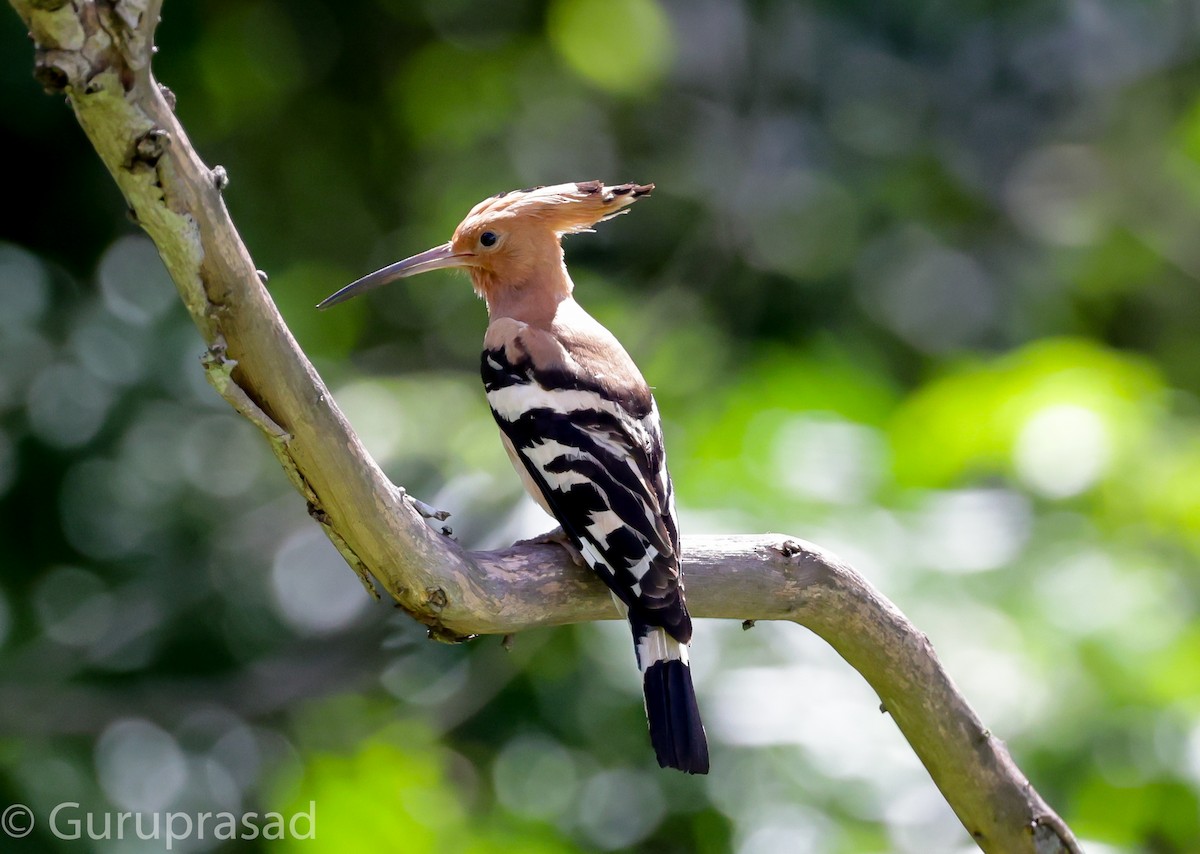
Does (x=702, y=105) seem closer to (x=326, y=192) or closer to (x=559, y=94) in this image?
(x=559, y=94)

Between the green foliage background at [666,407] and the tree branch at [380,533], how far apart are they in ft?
1.90

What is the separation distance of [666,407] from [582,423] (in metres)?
1.23

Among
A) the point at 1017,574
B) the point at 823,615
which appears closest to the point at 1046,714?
the point at 1017,574

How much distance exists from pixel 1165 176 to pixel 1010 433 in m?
2.82

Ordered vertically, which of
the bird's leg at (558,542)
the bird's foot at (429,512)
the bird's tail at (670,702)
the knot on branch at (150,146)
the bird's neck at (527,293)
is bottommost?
the bird's tail at (670,702)

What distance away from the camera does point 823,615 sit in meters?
1.85

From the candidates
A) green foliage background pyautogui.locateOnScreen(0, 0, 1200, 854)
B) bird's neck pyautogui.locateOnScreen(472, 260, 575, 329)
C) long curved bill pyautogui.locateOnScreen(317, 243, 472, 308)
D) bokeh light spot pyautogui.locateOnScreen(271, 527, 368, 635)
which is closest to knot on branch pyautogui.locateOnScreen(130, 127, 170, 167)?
long curved bill pyautogui.locateOnScreen(317, 243, 472, 308)

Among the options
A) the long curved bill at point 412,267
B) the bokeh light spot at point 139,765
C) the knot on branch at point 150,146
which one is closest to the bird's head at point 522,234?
the long curved bill at point 412,267

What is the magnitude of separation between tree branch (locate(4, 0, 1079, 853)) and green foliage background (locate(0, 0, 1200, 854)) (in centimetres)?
58

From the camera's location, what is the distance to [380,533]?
4.85 ft

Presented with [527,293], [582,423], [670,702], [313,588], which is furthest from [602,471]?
[313,588]

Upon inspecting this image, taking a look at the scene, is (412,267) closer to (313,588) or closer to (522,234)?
(522,234)

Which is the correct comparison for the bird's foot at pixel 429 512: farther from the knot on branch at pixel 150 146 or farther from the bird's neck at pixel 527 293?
the bird's neck at pixel 527 293

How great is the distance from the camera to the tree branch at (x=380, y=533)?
3.59ft
